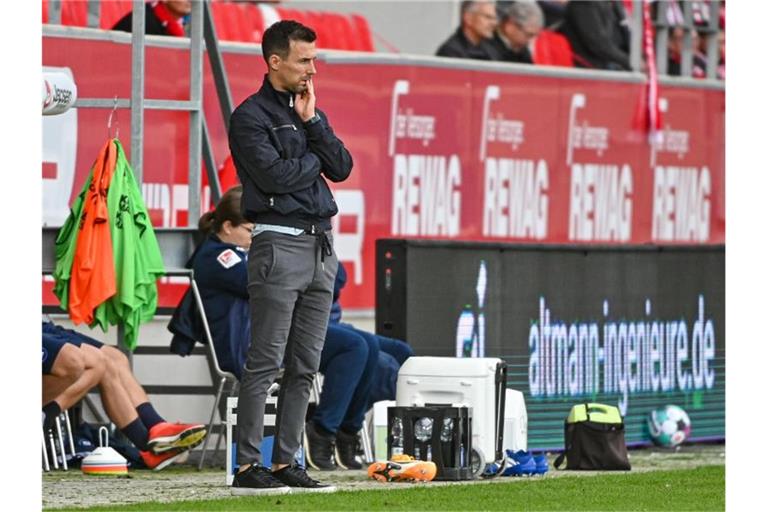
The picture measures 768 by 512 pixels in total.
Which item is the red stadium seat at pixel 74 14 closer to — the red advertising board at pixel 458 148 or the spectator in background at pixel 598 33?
the red advertising board at pixel 458 148

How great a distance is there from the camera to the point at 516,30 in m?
16.8

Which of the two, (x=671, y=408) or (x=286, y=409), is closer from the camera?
(x=286, y=409)

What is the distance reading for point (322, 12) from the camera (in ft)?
53.5

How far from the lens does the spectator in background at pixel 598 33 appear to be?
17578mm

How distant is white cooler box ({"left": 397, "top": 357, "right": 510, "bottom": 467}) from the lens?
10.0 metres

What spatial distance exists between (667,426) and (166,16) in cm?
420

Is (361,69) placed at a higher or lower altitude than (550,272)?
higher

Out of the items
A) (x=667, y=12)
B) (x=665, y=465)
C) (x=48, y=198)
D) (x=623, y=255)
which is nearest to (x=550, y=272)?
(x=623, y=255)

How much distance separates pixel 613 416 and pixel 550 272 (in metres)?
1.44

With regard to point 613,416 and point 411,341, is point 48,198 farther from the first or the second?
point 613,416

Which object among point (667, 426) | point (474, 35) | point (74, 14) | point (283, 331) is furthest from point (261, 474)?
point (474, 35)

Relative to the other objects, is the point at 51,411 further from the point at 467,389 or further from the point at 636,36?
the point at 636,36

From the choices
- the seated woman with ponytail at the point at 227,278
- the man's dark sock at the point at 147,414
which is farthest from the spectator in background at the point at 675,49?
the man's dark sock at the point at 147,414

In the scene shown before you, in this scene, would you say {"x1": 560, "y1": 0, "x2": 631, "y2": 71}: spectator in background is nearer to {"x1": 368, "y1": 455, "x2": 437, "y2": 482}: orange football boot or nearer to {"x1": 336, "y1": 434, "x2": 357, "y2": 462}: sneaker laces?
{"x1": 336, "y1": 434, "x2": 357, "y2": 462}: sneaker laces
